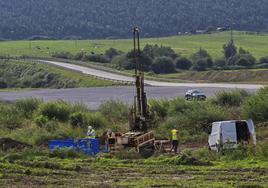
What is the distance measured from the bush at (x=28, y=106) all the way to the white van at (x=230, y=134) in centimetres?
2293

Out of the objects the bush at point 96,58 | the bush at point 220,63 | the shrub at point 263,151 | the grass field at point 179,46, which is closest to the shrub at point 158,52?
the bush at point 96,58

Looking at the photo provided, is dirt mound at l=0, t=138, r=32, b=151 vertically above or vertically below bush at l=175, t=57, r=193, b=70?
above

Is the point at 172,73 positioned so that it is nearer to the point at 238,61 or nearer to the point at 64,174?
the point at 238,61

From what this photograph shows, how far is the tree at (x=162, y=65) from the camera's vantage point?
11966 cm

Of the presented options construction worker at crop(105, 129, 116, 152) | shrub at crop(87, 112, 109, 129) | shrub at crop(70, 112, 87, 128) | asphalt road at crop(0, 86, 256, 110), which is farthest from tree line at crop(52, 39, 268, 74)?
construction worker at crop(105, 129, 116, 152)

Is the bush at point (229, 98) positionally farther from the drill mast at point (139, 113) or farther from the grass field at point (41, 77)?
the grass field at point (41, 77)

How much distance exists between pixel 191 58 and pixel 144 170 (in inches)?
4262

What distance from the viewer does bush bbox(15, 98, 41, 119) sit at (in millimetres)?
54094

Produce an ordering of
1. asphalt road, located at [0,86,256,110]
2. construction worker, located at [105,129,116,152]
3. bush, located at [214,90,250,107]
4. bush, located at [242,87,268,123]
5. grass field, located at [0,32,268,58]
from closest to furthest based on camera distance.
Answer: construction worker, located at [105,129,116,152]
bush, located at [242,87,268,123]
bush, located at [214,90,250,107]
asphalt road, located at [0,86,256,110]
grass field, located at [0,32,268,58]

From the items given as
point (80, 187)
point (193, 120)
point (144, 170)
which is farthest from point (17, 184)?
point (193, 120)

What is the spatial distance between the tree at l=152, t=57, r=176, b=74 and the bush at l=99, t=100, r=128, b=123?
66.7m

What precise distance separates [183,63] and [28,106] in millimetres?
74497

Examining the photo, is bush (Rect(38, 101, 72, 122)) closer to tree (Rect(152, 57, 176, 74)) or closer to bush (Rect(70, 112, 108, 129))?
bush (Rect(70, 112, 108, 129))

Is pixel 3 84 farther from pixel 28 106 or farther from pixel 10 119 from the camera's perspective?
pixel 10 119
